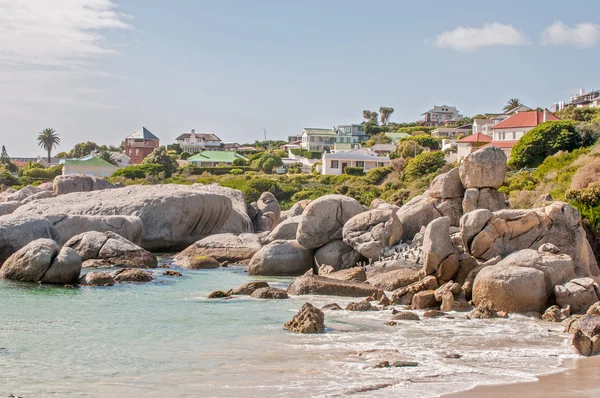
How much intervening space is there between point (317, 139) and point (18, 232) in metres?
97.3

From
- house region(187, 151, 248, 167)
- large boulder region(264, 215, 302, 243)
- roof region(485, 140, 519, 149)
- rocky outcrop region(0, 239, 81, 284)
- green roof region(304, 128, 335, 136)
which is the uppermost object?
green roof region(304, 128, 335, 136)

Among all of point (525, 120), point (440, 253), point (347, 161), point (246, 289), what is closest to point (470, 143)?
point (525, 120)

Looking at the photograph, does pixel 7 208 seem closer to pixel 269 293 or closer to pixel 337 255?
pixel 337 255

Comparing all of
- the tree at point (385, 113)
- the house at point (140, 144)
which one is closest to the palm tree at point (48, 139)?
the house at point (140, 144)

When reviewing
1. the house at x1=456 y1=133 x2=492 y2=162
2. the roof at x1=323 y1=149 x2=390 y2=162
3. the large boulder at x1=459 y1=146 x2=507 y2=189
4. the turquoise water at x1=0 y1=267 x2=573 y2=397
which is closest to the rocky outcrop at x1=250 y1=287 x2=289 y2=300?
the turquoise water at x1=0 y1=267 x2=573 y2=397

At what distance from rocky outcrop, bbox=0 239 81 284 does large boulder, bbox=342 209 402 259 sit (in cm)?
907

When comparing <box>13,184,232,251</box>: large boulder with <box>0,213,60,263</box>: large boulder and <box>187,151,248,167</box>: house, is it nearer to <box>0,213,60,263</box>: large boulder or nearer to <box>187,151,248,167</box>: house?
<box>0,213,60,263</box>: large boulder

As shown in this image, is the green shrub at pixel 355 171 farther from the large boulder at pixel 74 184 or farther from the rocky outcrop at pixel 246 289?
the rocky outcrop at pixel 246 289

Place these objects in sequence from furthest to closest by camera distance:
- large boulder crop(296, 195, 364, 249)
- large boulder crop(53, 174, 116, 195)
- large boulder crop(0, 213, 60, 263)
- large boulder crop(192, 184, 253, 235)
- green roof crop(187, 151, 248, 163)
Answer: green roof crop(187, 151, 248, 163) < large boulder crop(53, 174, 116, 195) < large boulder crop(192, 184, 253, 235) < large boulder crop(0, 213, 60, 263) < large boulder crop(296, 195, 364, 249)

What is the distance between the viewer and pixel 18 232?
88.8 feet

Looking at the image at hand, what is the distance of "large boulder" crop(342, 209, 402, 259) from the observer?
24703mm

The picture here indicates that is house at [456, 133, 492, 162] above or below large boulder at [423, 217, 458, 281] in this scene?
above

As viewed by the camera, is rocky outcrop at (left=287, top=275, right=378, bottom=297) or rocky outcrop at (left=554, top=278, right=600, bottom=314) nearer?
rocky outcrop at (left=554, top=278, right=600, bottom=314)

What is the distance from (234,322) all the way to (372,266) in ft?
25.7
